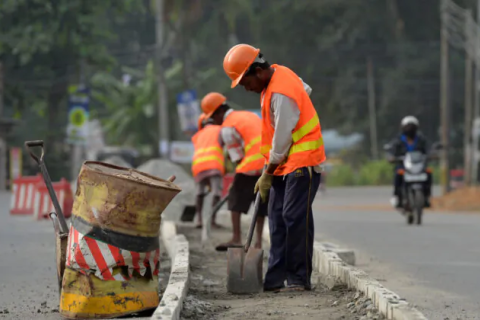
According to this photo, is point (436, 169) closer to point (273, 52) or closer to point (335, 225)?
point (273, 52)

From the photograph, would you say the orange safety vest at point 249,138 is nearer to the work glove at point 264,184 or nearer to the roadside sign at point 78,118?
the work glove at point 264,184

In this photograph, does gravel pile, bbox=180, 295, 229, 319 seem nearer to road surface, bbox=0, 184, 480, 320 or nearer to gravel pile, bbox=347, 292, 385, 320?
gravel pile, bbox=347, 292, 385, 320

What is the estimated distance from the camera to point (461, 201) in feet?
83.9

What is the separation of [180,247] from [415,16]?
50.7 metres

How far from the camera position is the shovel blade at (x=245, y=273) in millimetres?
8086

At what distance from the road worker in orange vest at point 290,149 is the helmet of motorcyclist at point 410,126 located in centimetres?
909

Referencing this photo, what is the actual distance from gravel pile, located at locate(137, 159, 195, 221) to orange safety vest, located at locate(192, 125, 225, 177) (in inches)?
80.7

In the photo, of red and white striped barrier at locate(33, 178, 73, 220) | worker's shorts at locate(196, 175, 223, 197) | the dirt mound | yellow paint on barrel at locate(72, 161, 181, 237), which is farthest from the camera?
the dirt mound

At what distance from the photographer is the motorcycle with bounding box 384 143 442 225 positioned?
56.4 ft

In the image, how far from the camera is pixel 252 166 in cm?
1112

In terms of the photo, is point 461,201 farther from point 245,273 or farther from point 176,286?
point 176,286

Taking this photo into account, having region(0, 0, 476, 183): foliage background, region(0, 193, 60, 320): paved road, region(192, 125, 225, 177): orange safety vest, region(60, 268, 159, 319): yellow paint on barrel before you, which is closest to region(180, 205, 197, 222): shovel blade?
region(192, 125, 225, 177): orange safety vest

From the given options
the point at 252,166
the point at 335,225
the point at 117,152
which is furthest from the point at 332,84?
the point at 252,166

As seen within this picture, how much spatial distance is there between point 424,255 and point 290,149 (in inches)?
179
